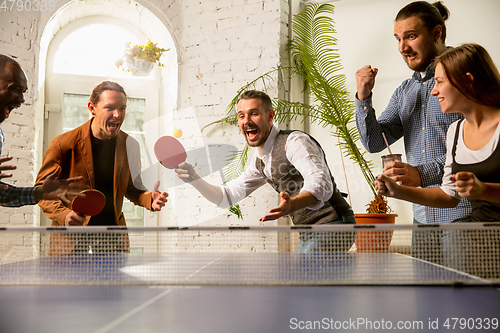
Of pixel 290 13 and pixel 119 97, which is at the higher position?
pixel 290 13

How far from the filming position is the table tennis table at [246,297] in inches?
37.0

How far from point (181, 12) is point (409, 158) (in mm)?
3307

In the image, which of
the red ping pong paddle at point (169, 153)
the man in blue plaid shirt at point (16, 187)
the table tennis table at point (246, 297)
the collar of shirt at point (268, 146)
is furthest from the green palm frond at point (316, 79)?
the table tennis table at point (246, 297)

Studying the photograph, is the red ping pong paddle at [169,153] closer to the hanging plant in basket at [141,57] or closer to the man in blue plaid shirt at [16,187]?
the man in blue plaid shirt at [16,187]

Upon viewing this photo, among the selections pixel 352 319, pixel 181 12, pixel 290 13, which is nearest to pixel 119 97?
pixel 181 12

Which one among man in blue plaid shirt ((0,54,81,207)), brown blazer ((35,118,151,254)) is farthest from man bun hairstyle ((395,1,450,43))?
man in blue plaid shirt ((0,54,81,207))

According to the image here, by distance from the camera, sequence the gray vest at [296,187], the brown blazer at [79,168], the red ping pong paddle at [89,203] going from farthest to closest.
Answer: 1. the brown blazer at [79,168]
2. the gray vest at [296,187]
3. the red ping pong paddle at [89,203]

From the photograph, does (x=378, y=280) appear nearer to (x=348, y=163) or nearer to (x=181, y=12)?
(x=348, y=163)

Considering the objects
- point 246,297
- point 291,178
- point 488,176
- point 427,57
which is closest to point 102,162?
point 291,178

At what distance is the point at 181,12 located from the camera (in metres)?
4.80

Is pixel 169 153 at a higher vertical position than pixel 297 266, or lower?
higher

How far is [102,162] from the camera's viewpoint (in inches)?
124

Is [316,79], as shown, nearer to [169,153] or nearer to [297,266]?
[169,153]

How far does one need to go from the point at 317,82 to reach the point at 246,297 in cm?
334
